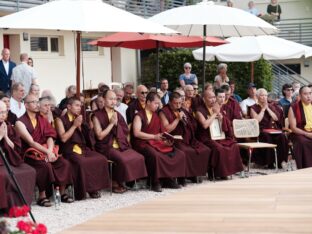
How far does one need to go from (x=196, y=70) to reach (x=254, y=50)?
27.1 ft

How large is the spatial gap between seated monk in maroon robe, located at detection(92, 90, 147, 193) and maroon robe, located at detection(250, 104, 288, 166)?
343 centimetres

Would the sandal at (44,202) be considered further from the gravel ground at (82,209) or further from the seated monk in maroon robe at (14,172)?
the seated monk in maroon robe at (14,172)

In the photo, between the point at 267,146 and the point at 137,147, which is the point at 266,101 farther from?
the point at 137,147

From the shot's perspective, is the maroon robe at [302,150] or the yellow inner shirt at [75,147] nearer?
the yellow inner shirt at [75,147]

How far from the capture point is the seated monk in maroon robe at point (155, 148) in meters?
12.0

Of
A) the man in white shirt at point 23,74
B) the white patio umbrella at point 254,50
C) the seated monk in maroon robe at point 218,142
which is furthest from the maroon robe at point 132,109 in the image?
the white patio umbrella at point 254,50

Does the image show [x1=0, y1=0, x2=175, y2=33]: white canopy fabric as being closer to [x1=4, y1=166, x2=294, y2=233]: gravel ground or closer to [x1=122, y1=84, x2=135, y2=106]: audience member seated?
[x1=4, y1=166, x2=294, y2=233]: gravel ground

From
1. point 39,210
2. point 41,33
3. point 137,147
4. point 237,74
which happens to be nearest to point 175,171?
point 137,147

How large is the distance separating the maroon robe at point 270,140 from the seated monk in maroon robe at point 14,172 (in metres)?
5.62

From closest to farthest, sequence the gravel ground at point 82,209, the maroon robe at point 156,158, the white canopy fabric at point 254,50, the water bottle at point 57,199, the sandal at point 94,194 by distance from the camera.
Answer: the gravel ground at point 82,209, the water bottle at point 57,199, the sandal at point 94,194, the maroon robe at point 156,158, the white canopy fabric at point 254,50

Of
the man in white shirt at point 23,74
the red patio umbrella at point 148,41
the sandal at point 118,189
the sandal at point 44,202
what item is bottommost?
the sandal at point 118,189

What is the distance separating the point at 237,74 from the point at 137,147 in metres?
13.7

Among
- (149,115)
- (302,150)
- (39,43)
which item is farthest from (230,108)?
(39,43)

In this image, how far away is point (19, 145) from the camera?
33.9ft
